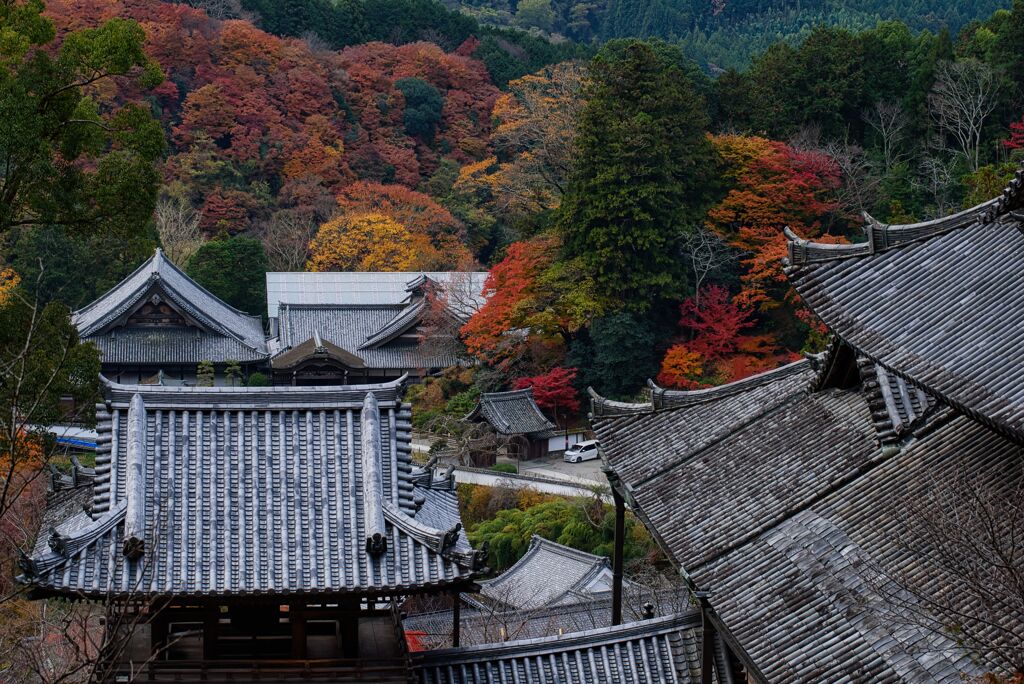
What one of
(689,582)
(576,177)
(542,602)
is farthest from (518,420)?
(689,582)

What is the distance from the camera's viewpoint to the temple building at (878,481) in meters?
10.7

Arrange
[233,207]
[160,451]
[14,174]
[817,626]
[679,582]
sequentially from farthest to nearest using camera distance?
[233,207]
[679,582]
[14,174]
[160,451]
[817,626]

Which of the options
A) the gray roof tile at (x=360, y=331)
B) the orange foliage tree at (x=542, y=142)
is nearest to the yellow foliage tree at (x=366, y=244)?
the orange foliage tree at (x=542, y=142)

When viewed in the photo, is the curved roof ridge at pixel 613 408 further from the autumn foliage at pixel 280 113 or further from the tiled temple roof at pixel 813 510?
the autumn foliage at pixel 280 113

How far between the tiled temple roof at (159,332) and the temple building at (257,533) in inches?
1100

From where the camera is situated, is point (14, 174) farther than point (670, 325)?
No

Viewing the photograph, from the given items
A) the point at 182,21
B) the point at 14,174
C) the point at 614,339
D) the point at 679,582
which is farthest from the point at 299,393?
the point at 182,21

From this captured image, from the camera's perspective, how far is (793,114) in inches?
1815

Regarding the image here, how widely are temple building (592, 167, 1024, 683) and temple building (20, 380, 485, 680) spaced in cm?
294

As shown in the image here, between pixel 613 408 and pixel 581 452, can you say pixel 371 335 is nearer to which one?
pixel 581 452

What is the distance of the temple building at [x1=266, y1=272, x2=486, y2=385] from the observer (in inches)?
1677

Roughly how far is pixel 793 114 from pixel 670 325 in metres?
11.4

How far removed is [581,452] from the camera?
37562 millimetres

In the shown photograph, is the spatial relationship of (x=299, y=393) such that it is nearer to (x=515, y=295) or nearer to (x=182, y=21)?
(x=515, y=295)
